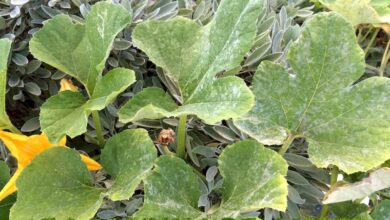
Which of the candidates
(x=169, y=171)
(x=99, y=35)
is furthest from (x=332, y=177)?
(x=99, y=35)

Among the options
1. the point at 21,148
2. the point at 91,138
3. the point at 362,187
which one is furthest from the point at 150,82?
the point at 362,187

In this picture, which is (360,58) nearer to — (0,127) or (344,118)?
(344,118)

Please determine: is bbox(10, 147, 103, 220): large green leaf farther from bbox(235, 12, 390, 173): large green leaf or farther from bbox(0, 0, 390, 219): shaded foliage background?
bbox(235, 12, 390, 173): large green leaf

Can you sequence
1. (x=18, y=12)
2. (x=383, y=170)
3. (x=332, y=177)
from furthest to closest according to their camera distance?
(x=18, y=12)
(x=332, y=177)
(x=383, y=170)

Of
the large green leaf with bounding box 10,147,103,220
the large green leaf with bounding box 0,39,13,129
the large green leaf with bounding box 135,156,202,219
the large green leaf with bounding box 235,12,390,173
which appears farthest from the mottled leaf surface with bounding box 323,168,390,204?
the large green leaf with bounding box 0,39,13,129

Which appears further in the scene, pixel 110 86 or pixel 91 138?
pixel 91 138

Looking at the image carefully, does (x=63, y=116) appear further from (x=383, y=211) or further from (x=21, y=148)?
(x=383, y=211)

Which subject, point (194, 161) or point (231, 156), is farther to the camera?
point (194, 161)
